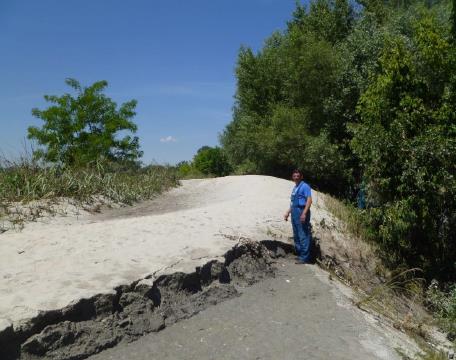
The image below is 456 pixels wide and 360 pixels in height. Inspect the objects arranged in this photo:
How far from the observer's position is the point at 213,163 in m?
31.7

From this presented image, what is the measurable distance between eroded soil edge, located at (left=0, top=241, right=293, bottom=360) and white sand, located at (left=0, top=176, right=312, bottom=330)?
0.11 m

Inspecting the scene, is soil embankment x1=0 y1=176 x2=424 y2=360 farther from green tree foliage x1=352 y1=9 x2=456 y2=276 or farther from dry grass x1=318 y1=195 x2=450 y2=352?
green tree foliage x1=352 y1=9 x2=456 y2=276

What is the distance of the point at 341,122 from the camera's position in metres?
16.2

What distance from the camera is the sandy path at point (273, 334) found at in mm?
4531

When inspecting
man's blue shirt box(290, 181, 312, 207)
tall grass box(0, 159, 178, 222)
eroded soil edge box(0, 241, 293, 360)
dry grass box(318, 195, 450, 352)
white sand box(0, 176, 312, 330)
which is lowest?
dry grass box(318, 195, 450, 352)

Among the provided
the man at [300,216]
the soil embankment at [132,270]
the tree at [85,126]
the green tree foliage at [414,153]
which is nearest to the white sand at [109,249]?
the soil embankment at [132,270]

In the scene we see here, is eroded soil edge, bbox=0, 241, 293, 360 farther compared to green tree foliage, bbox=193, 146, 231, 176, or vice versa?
green tree foliage, bbox=193, 146, 231, 176

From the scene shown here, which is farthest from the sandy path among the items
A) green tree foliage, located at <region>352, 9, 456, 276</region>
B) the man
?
green tree foliage, located at <region>352, 9, 456, 276</region>

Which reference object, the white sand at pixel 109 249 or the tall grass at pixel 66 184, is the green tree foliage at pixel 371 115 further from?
the tall grass at pixel 66 184

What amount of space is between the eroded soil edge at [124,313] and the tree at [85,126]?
39.0ft

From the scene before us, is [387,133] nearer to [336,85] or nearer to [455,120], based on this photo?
[455,120]

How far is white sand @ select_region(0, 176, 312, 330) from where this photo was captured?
15.8 feet

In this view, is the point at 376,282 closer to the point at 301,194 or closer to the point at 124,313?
the point at 301,194

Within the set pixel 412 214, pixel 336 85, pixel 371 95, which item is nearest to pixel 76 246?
pixel 412 214
